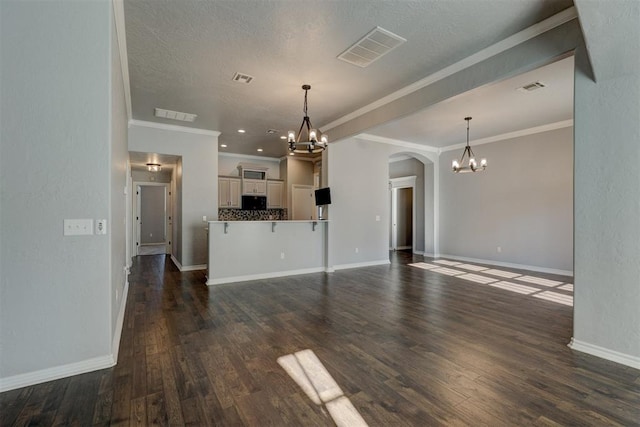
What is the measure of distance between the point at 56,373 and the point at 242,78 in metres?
3.56

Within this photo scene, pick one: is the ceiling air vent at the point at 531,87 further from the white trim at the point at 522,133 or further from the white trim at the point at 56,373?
the white trim at the point at 56,373

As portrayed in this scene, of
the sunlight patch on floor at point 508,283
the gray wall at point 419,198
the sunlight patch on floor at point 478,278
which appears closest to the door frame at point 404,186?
the gray wall at point 419,198

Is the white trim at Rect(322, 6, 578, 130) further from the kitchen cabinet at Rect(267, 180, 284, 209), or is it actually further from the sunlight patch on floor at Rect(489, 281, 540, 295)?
the kitchen cabinet at Rect(267, 180, 284, 209)

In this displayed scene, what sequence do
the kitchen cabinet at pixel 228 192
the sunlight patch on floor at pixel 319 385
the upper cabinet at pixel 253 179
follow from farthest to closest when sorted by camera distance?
the upper cabinet at pixel 253 179
the kitchen cabinet at pixel 228 192
the sunlight patch on floor at pixel 319 385

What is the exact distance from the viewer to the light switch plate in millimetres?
2256

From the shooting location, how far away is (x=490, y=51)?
329 centimetres

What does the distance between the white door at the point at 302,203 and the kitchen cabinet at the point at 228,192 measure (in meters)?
1.62

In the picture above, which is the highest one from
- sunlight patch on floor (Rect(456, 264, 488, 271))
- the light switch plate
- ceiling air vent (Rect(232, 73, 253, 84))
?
ceiling air vent (Rect(232, 73, 253, 84))

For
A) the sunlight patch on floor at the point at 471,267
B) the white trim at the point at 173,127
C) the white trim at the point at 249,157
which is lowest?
the sunlight patch on floor at the point at 471,267

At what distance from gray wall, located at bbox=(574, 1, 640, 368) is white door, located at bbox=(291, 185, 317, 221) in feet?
23.6

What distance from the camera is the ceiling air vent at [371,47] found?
3.04 meters

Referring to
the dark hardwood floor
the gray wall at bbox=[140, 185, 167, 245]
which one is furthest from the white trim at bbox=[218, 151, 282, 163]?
the dark hardwood floor

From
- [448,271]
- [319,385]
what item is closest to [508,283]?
[448,271]

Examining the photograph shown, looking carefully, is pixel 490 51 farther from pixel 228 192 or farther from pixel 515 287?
pixel 228 192
